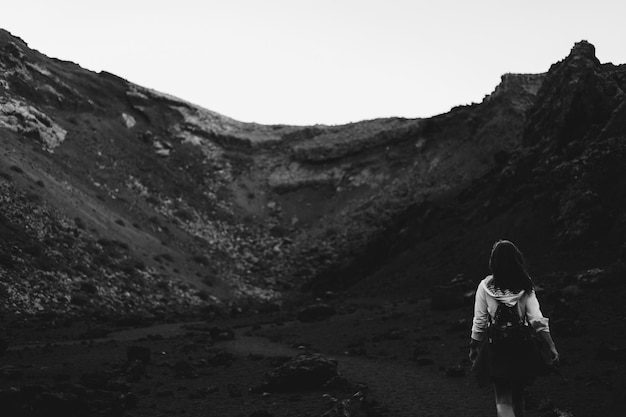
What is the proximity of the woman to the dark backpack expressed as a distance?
1cm

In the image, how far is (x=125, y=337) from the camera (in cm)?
2683

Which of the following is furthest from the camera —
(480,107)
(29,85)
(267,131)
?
(267,131)

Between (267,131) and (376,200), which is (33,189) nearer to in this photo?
(376,200)

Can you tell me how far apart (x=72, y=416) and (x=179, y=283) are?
34632 mm

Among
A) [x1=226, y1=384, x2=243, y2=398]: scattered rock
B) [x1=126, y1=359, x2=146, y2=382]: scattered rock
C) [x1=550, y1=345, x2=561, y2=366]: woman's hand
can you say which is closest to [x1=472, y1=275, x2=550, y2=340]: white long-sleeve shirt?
[x1=550, y1=345, x2=561, y2=366]: woman's hand

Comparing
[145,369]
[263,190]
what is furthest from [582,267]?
[263,190]

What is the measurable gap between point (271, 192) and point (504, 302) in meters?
69.6

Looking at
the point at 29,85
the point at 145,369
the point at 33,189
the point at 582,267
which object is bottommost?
the point at 145,369

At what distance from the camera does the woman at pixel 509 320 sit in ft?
20.9

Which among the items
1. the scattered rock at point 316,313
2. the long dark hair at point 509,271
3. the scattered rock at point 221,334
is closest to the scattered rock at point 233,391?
the long dark hair at point 509,271

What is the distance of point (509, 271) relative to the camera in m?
6.65

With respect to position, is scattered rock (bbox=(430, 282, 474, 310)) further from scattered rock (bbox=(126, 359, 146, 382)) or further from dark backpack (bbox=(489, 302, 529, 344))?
dark backpack (bbox=(489, 302, 529, 344))

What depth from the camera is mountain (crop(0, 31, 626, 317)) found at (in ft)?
109

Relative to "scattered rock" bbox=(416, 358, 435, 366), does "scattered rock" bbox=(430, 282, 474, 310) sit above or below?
above
